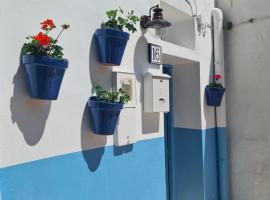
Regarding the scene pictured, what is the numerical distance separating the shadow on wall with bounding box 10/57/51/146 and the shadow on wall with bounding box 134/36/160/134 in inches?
39.6

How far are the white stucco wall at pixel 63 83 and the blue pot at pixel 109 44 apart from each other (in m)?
0.05

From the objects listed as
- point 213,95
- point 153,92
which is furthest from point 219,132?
point 153,92

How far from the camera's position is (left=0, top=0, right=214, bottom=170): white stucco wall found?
4.62 feet

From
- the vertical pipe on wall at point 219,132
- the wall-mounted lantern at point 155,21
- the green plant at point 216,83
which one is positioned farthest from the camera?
the vertical pipe on wall at point 219,132

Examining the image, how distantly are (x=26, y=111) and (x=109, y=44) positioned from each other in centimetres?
74

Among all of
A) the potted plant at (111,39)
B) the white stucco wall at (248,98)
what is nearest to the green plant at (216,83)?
the white stucco wall at (248,98)

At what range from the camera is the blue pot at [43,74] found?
1.39 meters

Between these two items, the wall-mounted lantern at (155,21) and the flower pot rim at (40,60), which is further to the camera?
the wall-mounted lantern at (155,21)

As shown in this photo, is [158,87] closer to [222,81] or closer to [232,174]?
[222,81]

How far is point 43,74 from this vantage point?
1403 mm

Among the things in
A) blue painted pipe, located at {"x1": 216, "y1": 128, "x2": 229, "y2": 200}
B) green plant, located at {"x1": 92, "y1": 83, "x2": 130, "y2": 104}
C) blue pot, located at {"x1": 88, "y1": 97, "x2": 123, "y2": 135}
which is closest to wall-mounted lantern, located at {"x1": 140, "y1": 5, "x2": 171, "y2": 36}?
green plant, located at {"x1": 92, "y1": 83, "x2": 130, "y2": 104}

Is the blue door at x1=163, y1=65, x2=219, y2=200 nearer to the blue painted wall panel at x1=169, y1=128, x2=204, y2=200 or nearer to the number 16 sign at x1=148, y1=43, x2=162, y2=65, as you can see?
the blue painted wall panel at x1=169, y1=128, x2=204, y2=200

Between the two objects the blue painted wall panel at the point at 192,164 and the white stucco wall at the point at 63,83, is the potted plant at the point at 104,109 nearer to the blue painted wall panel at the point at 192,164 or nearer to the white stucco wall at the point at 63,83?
the white stucco wall at the point at 63,83

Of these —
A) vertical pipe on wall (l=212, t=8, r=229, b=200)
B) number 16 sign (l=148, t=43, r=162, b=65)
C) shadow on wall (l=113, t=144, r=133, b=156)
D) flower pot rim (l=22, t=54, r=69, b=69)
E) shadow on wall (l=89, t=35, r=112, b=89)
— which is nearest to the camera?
flower pot rim (l=22, t=54, r=69, b=69)
